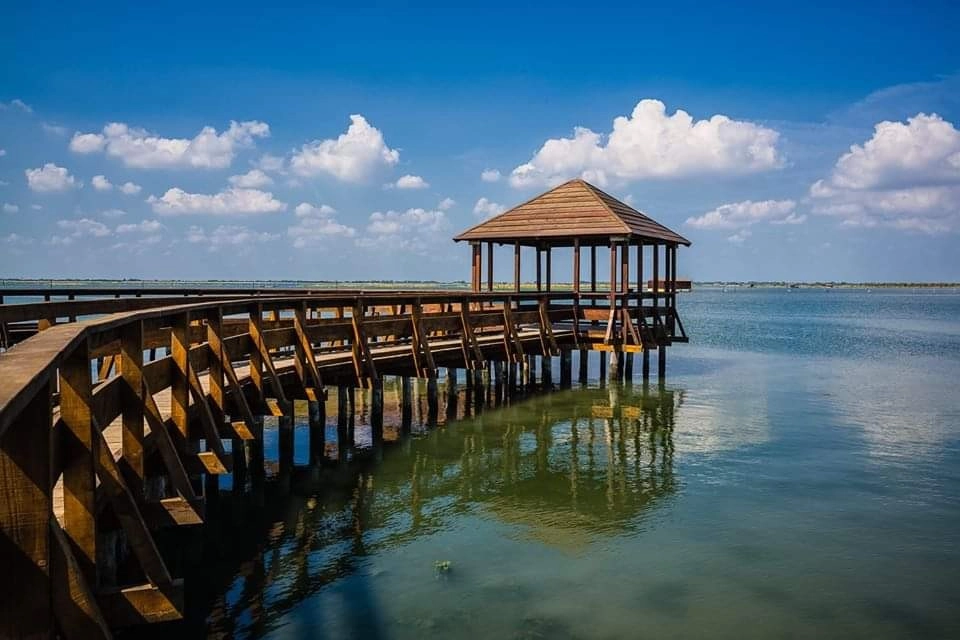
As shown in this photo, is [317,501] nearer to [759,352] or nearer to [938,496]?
Result: [938,496]

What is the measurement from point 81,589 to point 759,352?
103 feet

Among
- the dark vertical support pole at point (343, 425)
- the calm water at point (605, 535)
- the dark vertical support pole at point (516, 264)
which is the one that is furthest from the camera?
the dark vertical support pole at point (516, 264)

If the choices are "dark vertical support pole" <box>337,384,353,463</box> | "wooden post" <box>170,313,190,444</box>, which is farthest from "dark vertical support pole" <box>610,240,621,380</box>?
"wooden post" <box>170,313,190,444</box>

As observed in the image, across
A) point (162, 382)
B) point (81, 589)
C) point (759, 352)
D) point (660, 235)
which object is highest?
point (660, 235)

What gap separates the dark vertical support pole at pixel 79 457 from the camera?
3346mm

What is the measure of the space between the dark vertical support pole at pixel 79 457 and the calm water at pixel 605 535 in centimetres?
253

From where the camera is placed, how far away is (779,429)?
1412 cm

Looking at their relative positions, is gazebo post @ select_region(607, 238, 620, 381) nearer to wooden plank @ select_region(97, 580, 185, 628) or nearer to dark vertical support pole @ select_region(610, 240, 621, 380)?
dark vertical support pole @ select_region(610, 240, 621, 380)

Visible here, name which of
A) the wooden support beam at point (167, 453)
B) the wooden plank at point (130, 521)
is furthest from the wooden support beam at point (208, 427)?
the wooden plank at point (130, 521)

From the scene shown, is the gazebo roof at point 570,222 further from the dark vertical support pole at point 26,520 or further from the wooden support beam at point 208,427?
the dark vertical support pole at point 26,520

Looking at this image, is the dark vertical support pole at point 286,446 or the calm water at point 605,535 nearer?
the calm water at point 605,535

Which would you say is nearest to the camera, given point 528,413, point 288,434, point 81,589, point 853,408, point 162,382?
point 81,589

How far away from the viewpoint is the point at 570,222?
20469 millimetres

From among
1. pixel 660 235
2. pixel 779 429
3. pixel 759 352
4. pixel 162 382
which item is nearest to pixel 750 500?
pixel 779 429
